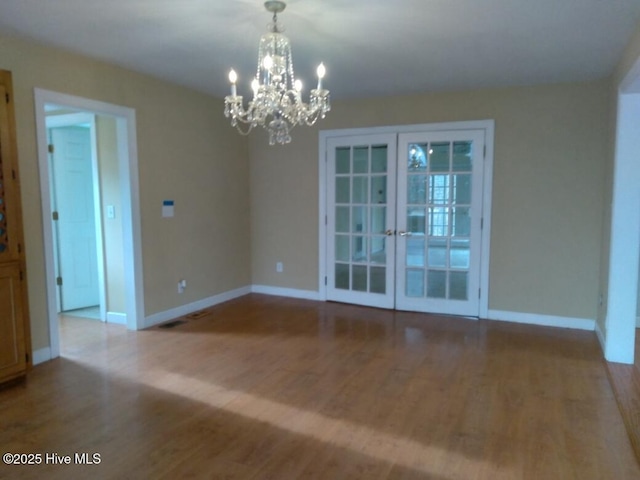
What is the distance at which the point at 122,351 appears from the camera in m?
3.76

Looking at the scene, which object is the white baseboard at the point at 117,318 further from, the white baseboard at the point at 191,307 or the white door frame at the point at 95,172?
the white baseboard at the point at 191,307

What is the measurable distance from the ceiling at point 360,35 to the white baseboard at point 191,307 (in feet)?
7.83

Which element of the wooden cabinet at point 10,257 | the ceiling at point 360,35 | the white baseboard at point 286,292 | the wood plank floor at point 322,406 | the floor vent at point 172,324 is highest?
the ceiling at point 360,35

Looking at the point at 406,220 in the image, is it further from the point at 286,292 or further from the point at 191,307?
the point at 191,307

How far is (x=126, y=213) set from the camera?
4.20 meters

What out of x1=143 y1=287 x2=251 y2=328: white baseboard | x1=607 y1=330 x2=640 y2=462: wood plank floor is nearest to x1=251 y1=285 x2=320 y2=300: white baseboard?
x1=143 y1=287 x2=251 y2=328: white baseboard

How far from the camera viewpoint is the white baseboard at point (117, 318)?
4.51 m

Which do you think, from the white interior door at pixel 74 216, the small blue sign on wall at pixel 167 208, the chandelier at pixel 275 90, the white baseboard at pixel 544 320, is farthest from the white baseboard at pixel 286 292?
the chandelier at pixel 275 90

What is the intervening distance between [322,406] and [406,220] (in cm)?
271

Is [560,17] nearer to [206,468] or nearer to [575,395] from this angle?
[575,395]

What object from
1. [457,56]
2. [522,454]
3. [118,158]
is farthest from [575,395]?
[118,158]

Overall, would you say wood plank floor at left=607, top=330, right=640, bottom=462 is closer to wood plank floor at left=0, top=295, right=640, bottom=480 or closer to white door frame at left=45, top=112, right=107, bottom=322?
wood plank floor at left=0, top=295, right=640, bottom=480

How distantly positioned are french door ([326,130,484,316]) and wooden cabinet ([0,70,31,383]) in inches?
128

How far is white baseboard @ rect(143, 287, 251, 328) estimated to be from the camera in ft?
14.8
